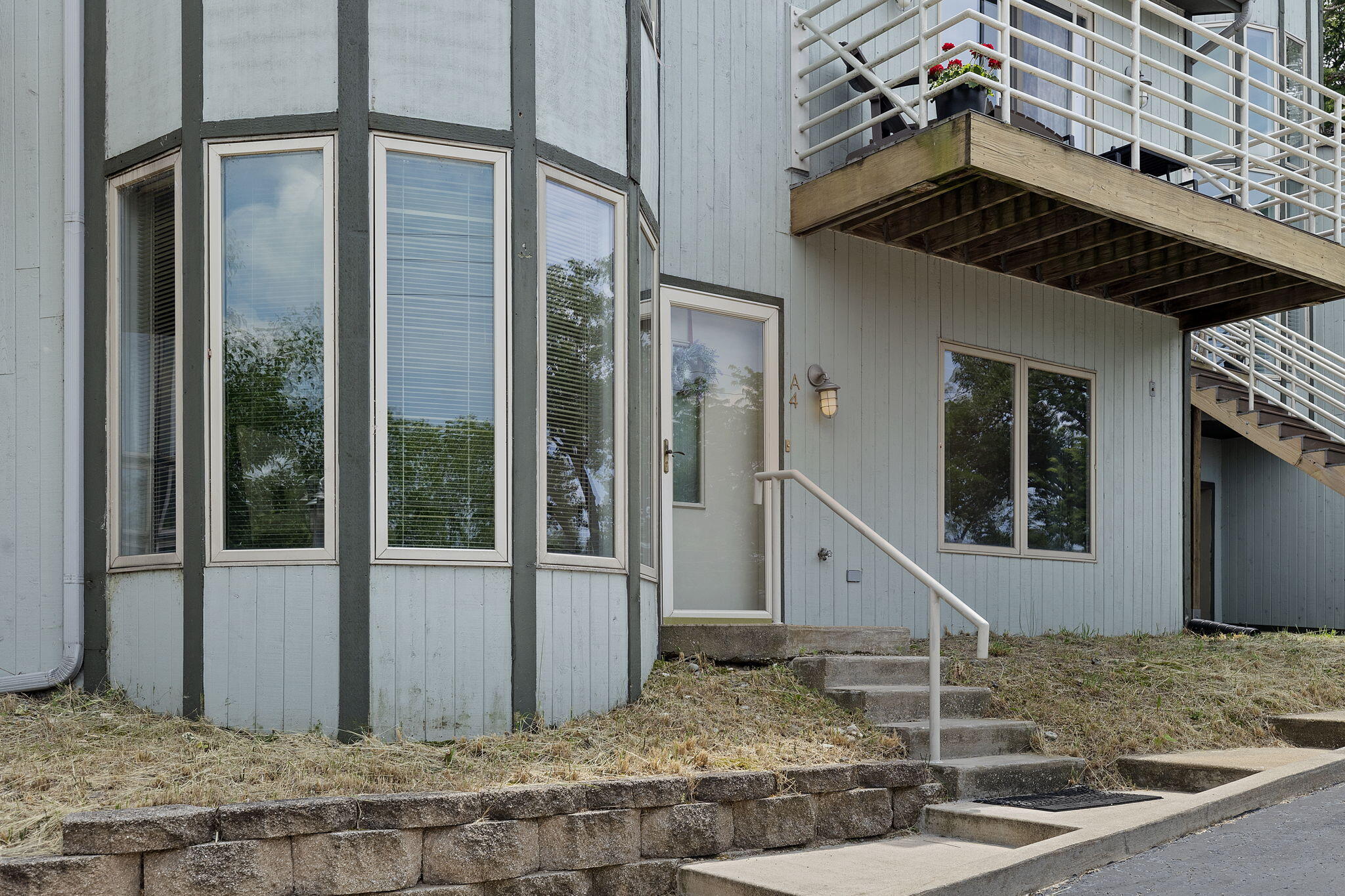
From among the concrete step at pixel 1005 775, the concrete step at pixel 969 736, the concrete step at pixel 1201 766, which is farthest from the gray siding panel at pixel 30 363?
the concrete step at pixel 1201 766

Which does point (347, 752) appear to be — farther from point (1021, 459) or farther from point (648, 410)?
point (1021, 459)

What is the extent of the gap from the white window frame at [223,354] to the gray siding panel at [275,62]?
146 mm

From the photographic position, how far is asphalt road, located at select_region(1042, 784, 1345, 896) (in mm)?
4141

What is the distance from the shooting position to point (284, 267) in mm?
5137

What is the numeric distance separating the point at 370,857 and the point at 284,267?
2469mm

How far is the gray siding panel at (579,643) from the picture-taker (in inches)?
208

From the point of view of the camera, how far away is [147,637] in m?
5.20

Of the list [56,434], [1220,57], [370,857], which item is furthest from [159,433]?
[1220,57]

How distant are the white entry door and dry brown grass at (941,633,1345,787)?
1.21 meters

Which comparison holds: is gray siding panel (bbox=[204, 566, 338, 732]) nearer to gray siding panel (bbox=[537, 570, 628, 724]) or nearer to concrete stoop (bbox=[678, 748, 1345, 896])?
gray siding panel (bbox=[537, 570, 628, 724])

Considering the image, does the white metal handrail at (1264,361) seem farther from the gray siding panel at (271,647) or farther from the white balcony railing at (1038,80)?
the gray siding panel at (271,647)

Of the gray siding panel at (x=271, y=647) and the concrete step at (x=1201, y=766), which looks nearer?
the gray siding panel at (x=271, y=647)

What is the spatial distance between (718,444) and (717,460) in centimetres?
10

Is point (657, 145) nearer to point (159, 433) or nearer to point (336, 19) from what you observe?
point (336, 19)
